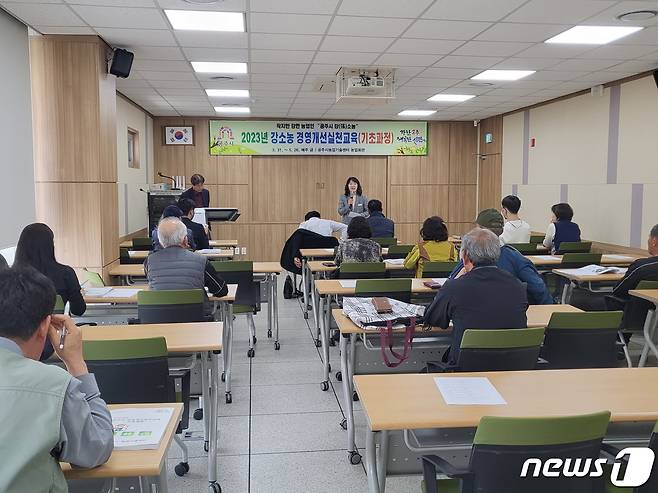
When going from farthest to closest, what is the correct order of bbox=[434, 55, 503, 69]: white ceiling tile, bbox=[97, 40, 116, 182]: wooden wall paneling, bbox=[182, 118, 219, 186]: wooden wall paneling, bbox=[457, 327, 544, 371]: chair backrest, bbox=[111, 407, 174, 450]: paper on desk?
bbox=[182, 118, 219, 186]: wooden wall paneling, bbox=[434, 55, 503, 69]: white ceiling tile, bbox=[97, 40, 116, 182]: wooden wall paneling, bbox=[457, 327, 544, 371]: chair backrest, bbox=[111, 407, 174, 450]: paper on desk

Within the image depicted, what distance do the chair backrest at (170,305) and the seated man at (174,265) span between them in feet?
0.84

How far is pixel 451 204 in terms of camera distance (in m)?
12.5

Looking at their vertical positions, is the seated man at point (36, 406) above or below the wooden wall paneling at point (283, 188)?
below

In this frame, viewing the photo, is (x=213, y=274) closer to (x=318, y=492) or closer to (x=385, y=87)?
(x=318, y=492)

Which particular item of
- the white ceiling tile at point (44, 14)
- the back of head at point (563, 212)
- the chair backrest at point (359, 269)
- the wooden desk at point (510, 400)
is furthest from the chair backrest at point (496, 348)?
the back of head at point (563, 212)

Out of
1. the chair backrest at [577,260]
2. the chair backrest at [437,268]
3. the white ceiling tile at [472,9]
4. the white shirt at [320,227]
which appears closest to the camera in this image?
the white ceiling tile at [472,9]

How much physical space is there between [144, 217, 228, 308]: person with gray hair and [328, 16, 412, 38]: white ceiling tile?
2.39 metres

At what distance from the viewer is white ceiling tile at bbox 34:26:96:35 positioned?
5246 millimetres

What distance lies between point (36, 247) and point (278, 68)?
421 centimetres

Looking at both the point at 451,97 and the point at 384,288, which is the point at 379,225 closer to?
the point at 451,97

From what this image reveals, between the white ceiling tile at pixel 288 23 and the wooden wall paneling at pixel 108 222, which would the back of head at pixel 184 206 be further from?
the white ceiling tile at pixel 288 23

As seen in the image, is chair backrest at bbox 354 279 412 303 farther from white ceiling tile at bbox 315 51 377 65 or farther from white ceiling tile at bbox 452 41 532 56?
white ceiling tile at bbox 315 51 377 65

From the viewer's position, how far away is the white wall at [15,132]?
15.9 ft

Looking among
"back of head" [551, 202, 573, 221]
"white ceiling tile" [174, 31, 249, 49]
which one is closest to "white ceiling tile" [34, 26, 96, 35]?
"white ceiling tile" [174, 31, 249, 49]
